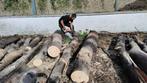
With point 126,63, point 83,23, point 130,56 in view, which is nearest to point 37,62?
point 126,63

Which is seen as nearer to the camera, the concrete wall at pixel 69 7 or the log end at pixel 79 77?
the log end at pixel 79 77

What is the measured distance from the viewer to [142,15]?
1485 cm

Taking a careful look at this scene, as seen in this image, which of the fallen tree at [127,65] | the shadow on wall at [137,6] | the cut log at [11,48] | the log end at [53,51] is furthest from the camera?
the shadow on wall at [137,6]

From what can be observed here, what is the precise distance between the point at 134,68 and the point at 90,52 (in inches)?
76.1

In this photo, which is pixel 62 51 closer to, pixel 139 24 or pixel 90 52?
pixel 90 52

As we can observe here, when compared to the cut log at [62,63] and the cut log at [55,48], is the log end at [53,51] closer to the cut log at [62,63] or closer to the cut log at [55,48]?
the cut log at [55,48]

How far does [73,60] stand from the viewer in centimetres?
1113

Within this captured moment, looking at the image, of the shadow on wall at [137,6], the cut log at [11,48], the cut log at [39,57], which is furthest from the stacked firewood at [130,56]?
the cut log at [11,48]

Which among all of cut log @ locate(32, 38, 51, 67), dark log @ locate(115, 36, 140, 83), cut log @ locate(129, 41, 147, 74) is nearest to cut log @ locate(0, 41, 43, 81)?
cut log @ locate(32, 38, 51, 67)

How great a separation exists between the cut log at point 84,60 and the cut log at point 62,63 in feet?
1.17

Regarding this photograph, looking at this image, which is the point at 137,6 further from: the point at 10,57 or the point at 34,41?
the point at 10,57

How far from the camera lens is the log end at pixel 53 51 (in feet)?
36.7

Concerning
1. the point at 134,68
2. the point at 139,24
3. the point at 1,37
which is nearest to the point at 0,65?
the point at 134,68

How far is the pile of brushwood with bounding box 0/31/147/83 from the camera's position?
30.4 ft
